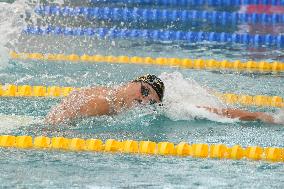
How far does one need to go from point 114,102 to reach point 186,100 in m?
0.68

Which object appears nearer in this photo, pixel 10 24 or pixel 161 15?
pixel 10 24

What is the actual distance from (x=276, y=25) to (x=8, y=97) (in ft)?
14.5

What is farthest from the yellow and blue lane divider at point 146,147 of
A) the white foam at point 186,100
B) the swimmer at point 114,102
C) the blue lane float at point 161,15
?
the blue lane float at point 161,15

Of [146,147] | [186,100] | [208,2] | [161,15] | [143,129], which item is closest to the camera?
[146,147]

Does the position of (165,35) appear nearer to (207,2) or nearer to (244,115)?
(207,2)

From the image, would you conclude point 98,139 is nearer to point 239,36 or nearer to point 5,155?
point 5,155

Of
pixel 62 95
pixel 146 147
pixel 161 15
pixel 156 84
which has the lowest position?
pixel 62 95

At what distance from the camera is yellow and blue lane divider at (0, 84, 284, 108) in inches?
271

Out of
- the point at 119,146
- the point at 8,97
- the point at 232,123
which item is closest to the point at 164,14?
the point at 8,97

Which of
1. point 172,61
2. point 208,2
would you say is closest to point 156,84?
point 172,61

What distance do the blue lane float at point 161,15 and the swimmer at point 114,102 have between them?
463cm

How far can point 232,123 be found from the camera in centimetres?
597

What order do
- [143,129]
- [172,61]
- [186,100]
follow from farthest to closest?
[172,61]
[186,100]
[143,129]

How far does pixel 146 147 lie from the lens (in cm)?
522
